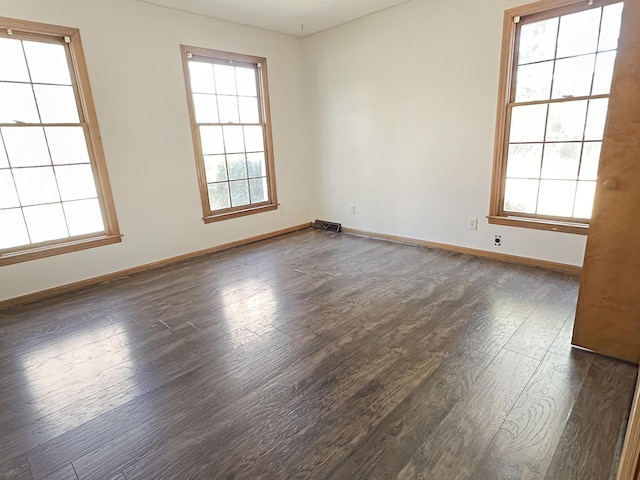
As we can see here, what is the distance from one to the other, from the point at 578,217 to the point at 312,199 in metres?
3.28

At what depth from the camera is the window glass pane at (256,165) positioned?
14.8ft

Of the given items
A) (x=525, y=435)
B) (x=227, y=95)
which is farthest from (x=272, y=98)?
(x=525, y=435)

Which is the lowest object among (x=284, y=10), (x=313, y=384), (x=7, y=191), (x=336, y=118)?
(x=313, y=384)

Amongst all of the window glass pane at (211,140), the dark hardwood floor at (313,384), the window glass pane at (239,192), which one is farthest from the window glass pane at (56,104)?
the window glass pane at (239,192)

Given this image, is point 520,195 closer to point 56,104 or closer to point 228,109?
point 228,109

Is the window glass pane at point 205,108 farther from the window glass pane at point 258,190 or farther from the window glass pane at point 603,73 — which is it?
the window glass pane at point 603,73

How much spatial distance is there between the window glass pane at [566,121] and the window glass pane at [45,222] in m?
4.51

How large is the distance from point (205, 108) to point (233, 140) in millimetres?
477

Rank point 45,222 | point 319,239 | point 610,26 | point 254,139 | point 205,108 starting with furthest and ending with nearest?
1. point 319,239
2. point 254,139
3. point 205,108
4. point 45,222
5. point 610,26

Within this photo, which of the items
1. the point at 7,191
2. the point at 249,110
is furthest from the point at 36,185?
the point at 249,110

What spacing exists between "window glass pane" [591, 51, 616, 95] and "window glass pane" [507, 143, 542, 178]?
0.57 m

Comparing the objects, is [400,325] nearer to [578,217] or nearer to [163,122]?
[578,217]

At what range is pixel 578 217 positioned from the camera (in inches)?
123

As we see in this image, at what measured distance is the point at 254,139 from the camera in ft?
14.8
